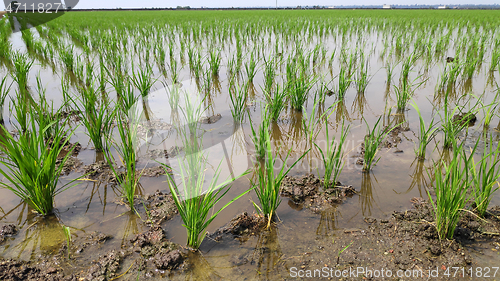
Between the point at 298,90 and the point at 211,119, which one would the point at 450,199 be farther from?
the point at 211,119

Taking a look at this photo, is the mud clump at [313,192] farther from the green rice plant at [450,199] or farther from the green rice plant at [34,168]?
the green rice plant at [34,168]

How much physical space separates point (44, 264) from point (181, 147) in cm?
143

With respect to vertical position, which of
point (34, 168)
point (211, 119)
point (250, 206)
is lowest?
point (250, 206)

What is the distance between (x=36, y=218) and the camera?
1.85m

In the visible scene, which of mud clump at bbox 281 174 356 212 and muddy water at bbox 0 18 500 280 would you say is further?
mud clump at bbox 281 174 356 212

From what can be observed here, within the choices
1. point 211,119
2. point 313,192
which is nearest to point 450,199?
point 313,192

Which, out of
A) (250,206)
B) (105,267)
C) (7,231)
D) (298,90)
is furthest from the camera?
(298,90)

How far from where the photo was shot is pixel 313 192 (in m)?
2.06

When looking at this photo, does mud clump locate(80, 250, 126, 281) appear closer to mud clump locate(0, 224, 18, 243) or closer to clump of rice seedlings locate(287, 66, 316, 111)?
mud clump locate(0, 224, 18, 243)

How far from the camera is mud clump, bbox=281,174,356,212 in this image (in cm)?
198

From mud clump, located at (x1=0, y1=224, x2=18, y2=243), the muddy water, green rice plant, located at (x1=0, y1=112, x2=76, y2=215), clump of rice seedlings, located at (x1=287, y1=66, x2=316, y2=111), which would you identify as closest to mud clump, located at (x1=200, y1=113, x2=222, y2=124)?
the muddy water

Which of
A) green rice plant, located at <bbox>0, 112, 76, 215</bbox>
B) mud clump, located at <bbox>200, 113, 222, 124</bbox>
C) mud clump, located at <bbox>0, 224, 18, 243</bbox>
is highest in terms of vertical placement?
green rice plant, located at <bbox>0, 112, 76, 215</bbox>

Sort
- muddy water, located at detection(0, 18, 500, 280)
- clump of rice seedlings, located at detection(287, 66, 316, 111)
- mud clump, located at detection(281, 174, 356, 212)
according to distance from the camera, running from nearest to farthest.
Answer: muddy water, located at detection(0, 18, 500, 280) → mud clump, located at detection(281, 174, 356, 212) → clump of rice seedlings, located at detection(287, 66, 316, 111)

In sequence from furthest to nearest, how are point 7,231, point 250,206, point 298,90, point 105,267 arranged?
point 298,90 → point 250,206 → point 7,231 → point 105,267
